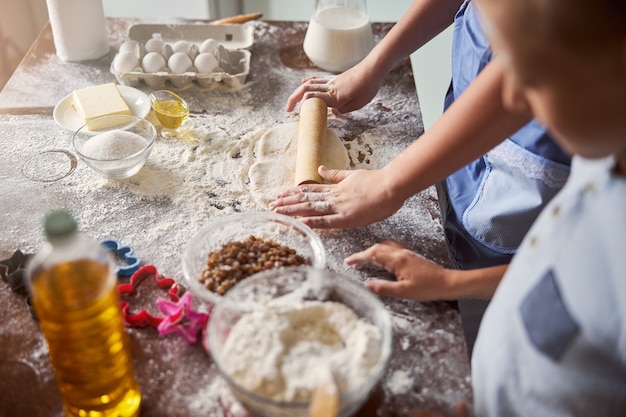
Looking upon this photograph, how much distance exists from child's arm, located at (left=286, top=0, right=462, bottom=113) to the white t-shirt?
0.75m

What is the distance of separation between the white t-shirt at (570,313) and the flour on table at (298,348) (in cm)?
18

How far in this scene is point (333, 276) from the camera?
94 cm

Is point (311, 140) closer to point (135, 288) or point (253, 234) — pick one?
point (253, 234)

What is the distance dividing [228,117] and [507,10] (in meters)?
0.96

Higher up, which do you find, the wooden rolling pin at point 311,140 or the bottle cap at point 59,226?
the bottle cap at point 59,226

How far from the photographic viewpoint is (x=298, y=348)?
0.84m

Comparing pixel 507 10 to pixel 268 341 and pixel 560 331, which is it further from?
pixel 268 341

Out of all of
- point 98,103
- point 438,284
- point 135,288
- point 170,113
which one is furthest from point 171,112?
point 438,284

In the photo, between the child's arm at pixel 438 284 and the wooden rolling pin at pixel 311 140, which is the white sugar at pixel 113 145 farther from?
the child's arm at pixel 438 284

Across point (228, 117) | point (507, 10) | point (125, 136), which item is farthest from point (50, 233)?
point (228, 117)

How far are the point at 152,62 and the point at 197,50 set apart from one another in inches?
4.9

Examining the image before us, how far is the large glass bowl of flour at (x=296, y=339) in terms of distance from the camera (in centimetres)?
78

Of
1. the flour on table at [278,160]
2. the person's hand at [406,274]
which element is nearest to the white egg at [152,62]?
the flour on table at [278,160]

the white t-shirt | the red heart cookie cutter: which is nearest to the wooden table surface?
the red heart cookie cutter
